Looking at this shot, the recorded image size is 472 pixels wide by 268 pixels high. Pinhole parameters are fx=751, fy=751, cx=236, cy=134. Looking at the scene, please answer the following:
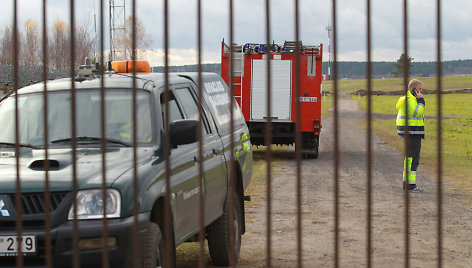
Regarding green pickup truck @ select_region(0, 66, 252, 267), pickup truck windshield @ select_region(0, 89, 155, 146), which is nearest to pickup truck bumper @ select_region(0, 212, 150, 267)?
green pickup truck @ select_region(0, 66, 252, 267)

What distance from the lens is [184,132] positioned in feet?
17.1

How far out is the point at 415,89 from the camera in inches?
479

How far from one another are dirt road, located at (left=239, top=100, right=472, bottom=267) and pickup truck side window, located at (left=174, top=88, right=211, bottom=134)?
120cm

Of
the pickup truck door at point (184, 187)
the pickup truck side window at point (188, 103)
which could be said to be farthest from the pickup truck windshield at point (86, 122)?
the pickup truck side window at point (188, 103)

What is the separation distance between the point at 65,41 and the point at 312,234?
593cm

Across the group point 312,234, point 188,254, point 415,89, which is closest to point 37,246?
point 188,254

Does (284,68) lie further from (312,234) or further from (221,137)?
(221,137)

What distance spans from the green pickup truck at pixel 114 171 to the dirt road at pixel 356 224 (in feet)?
3.30

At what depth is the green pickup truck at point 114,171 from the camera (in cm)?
438

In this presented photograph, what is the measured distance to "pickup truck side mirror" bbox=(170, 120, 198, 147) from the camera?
5.21 meters

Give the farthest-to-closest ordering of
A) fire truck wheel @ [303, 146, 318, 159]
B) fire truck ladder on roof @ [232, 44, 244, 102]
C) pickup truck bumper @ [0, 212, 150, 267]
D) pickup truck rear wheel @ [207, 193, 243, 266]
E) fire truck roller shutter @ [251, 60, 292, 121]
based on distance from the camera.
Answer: fire truck wheel @ [303, 146, 318, 159], fire truck ladder on roof @ [232, 44, 244, 102], fire truck roller shutter @ [251, 60, 292, 121], pickup truck rear wheel @ [207, 193, 243, 266], pickup truck bumper @ [0, 212, 150, 267]

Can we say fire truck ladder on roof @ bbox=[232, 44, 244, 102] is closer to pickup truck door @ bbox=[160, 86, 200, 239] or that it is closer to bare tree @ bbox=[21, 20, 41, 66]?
pickup truck door @ bbox=[160, 86, 200, 239]

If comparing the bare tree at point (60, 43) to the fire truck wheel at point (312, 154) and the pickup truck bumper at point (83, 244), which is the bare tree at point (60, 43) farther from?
the fire truck wheel at point (312, 154)

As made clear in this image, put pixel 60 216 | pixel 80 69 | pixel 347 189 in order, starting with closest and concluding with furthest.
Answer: pixel 60 216
pixel 80 69
pixel 347 189
